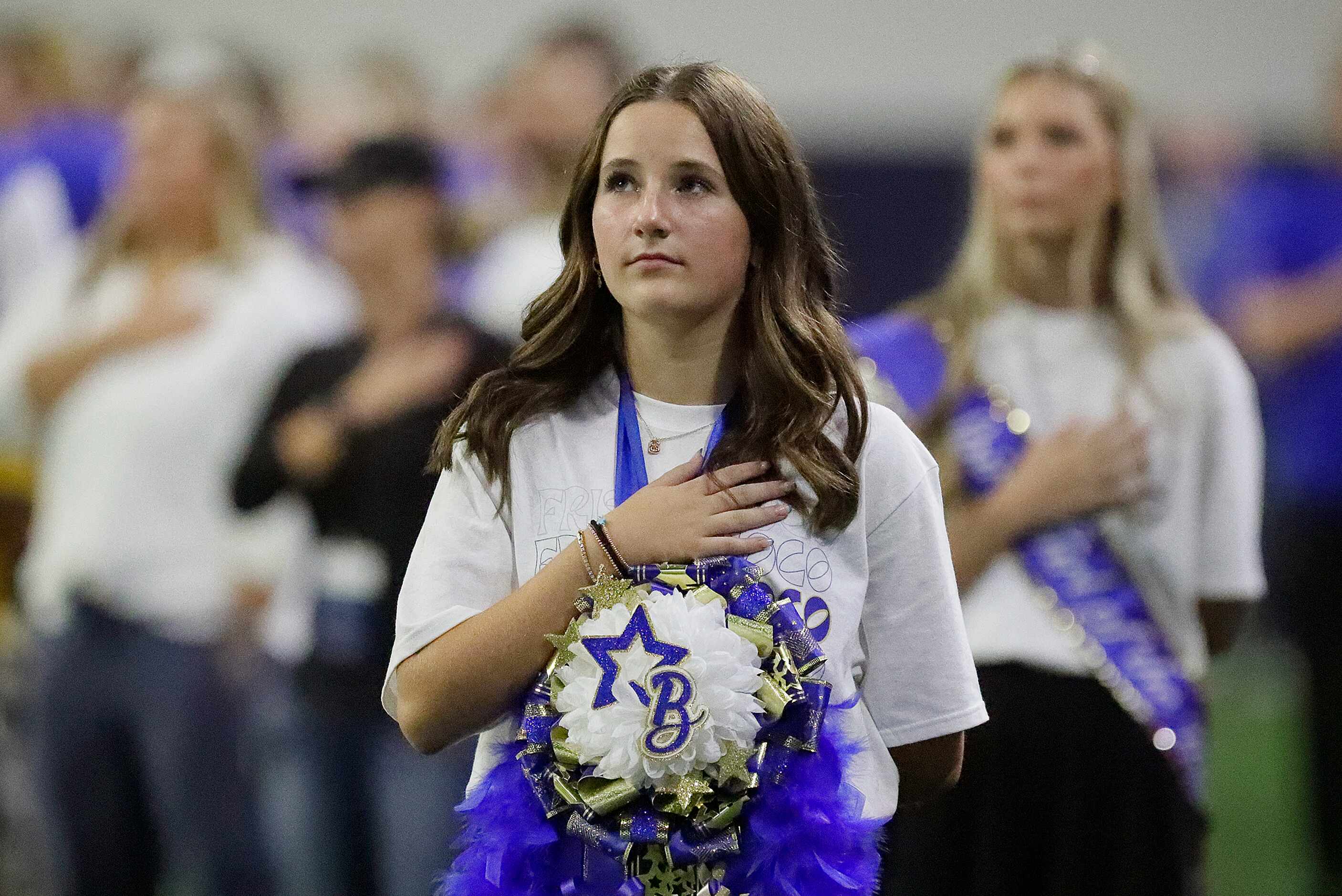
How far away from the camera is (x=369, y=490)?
3.65 metres

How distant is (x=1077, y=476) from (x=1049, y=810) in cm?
54

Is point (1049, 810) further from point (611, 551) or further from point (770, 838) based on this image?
point (611, 551)

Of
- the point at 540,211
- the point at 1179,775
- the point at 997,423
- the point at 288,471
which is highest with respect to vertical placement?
the point at 540,211

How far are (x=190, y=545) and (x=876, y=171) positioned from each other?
242cm

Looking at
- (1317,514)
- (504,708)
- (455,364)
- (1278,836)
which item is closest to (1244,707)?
(1278,836)

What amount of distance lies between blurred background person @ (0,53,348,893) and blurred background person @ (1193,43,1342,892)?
2.39m

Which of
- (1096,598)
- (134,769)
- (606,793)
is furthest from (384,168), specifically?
(606,793)

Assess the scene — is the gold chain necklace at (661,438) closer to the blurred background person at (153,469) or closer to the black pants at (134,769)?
the blurred background person at (153,469)

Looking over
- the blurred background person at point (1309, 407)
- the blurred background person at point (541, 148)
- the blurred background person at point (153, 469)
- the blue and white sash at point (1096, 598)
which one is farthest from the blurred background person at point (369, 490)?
the blurred background person at point (1309, 407)

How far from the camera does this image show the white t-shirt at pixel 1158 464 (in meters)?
2.83

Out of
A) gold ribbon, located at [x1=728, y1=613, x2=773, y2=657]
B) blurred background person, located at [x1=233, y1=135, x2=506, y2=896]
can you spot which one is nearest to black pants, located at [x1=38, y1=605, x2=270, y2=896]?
blurred background person, located at [x1=233, y1=135, x2=506, y2=896]

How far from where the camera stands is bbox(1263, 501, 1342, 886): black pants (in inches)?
156

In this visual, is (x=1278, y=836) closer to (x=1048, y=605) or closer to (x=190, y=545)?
(x=1048, y=605)

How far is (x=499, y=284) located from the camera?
4.43 metres
